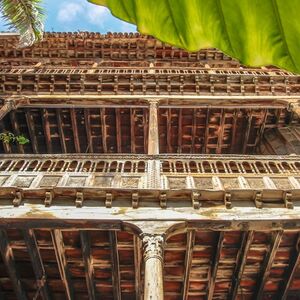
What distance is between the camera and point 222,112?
12203 mm

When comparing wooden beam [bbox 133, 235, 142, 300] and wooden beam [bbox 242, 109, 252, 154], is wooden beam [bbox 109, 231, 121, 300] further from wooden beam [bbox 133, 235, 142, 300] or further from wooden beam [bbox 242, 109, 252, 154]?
wooden beam [bbox 242, 109, 252, 154]

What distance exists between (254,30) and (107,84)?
11.5m

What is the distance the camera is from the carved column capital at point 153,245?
5855 mm

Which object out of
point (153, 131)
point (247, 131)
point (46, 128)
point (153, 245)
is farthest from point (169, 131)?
point (153, 245)

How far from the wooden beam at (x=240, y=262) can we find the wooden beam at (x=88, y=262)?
9.97 ft

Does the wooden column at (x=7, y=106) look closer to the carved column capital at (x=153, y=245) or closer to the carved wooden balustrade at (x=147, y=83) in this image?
the carved wooden balustrade at (x=147, y=83)

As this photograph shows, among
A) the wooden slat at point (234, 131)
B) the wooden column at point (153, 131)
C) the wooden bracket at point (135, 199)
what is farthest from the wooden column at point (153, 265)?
the wooden slat at point (234, 131)

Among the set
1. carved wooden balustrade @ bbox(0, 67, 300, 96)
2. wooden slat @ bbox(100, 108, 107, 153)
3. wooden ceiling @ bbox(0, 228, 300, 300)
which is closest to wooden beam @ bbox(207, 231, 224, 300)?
wooden ceiling @ bbox(0, 228, 300, 300)

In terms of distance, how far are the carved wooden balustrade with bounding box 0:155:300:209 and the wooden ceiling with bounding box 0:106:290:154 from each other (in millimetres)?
4087

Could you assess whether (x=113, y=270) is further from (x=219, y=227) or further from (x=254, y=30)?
(x=254, y=30)

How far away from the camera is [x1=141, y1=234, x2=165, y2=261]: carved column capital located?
5.86 m

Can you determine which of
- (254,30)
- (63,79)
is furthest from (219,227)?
(63,79)

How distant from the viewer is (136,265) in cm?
777

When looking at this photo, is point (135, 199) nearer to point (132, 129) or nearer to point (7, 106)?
point (132, 129)
